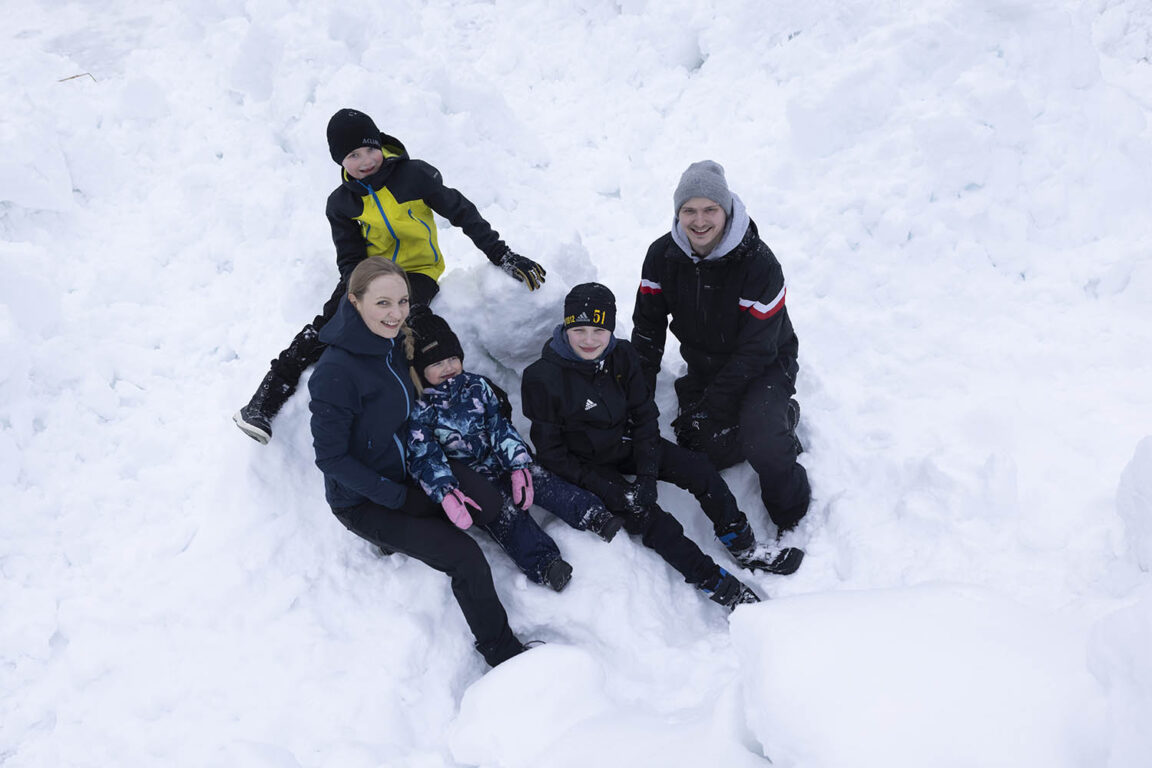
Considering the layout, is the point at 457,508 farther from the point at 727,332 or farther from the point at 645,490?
the point at 727,332

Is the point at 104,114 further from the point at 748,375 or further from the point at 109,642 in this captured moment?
A: the point at 748,375

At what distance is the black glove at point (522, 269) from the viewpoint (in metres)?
3.65

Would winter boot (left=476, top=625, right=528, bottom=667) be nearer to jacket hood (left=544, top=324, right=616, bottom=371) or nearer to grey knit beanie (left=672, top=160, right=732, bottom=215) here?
jacket hood (left=544, top=324, right=616, bottom=371)

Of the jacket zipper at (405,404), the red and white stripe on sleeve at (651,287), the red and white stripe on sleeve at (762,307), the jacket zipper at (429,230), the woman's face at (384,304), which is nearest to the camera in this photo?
the woman's face at (384,304)

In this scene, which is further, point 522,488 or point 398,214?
point 398,214

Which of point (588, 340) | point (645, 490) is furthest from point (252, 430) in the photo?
point (645, 490)

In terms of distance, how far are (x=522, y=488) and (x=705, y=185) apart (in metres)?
1.64

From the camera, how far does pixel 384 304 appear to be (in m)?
2.90

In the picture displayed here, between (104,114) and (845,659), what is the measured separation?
23.0ft

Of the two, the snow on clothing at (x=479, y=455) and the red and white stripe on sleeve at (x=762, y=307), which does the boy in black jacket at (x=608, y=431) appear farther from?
the red and white stripe on sleeve at (x=762, y=307)

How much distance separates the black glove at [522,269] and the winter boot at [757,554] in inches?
63.4

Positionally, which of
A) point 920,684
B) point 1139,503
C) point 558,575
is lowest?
point 558,575

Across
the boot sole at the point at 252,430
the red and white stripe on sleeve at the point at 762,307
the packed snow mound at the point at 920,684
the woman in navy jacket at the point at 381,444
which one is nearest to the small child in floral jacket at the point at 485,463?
the woman in navy jacket at the point at 381,444

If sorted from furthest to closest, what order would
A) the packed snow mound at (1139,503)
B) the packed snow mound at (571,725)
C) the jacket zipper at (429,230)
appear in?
the jacket zipper at (429,230)
the packed snow mound at (1139,503)
the packed snow mound at (571,725)
